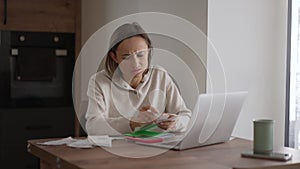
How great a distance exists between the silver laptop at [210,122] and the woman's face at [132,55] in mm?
411

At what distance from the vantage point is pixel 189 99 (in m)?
3.26

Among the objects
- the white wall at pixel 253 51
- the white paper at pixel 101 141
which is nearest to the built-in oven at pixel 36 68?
the white wall at pixel 253 51

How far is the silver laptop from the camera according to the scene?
1820mm

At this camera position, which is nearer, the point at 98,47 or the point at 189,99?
the point at 189,99

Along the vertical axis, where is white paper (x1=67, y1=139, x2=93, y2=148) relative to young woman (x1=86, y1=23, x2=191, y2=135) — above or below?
below

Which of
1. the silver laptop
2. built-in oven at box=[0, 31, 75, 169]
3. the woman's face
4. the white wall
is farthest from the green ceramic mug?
built-in oven at box=[0, 31, 75, 169]

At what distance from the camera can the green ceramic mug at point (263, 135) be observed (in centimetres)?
172

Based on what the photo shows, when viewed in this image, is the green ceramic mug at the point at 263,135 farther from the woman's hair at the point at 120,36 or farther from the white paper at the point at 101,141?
the woman's hair at the point at 120,36

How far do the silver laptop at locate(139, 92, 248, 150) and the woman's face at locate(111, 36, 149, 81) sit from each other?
1.35 ft

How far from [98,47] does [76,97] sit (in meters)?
0.48

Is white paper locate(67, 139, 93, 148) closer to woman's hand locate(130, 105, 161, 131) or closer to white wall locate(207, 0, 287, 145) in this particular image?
woman's hand locate(130, 105, 161, 131)

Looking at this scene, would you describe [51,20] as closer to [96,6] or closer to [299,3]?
[96,6]

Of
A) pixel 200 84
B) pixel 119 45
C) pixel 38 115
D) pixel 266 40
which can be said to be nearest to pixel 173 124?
pixel 119 45

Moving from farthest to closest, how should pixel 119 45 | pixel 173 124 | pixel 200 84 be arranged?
pixel 200 84 < pixel 119 45 < pixel 173 124
